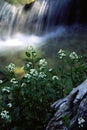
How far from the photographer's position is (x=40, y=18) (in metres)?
12.0

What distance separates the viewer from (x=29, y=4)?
12.1 m

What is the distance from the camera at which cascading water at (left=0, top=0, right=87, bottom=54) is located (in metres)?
11.9

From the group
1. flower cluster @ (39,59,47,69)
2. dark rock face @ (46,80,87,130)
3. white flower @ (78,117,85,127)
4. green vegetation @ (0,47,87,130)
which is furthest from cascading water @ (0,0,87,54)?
white flower @ (78,117,85,127)

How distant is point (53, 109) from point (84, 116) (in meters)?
0.62

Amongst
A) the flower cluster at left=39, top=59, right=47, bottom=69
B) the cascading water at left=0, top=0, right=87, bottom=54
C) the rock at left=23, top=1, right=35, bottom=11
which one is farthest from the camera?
the rock at left=23, top=1, right=35, bottom=11

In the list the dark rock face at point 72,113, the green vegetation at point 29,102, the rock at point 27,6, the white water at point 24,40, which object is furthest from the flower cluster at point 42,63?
the rock at point 27,6

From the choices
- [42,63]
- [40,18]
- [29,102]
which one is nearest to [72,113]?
[29,102]

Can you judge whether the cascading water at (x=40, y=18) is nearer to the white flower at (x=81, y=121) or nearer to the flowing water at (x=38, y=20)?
the flowing water at (x=38, y=20)

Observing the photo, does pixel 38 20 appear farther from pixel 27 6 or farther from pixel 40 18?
pixel 27 6

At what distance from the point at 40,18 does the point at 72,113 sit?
8.16 meters

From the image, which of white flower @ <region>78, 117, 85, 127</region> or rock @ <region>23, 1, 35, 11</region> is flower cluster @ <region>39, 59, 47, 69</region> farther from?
rock @ <region>23, 1, 35, 11</region>

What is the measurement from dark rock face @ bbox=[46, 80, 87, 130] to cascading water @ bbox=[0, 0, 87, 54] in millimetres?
7681

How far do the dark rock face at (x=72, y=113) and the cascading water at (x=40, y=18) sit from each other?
25.2ft

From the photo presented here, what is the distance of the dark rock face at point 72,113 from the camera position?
152 inches
